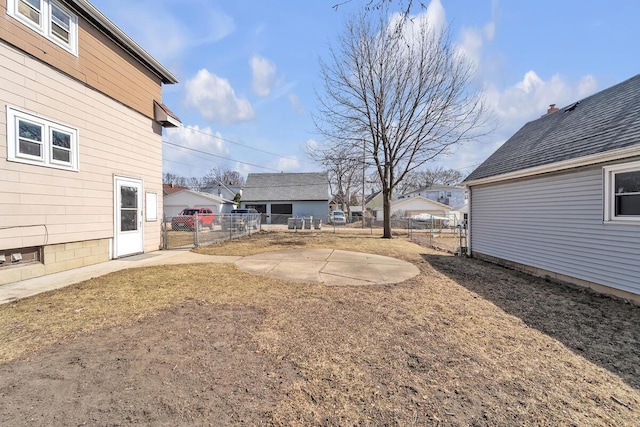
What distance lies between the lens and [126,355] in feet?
9.57

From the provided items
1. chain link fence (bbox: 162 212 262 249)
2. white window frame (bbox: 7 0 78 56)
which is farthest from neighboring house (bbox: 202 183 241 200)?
white window frame (bbox: 7 0 78 56)

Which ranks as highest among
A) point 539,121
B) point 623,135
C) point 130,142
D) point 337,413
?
point 539,121

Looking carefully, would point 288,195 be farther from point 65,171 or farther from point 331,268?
point 65,171

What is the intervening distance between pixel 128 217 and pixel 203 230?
702 cm

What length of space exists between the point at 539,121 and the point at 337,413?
12781 millimetres

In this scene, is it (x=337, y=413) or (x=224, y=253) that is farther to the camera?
(x=224, y=253)

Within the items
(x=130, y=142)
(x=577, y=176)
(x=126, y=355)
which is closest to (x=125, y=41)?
(x=130, y=142)

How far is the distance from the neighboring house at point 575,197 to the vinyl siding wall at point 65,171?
1109cm

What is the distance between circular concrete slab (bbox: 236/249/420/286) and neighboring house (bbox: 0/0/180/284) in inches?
144

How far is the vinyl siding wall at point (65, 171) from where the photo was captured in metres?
5.41

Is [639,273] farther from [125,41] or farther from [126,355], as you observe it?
[125,41]

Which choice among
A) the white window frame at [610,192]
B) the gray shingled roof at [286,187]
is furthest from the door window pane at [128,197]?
the gray shingled roof at [286,187]

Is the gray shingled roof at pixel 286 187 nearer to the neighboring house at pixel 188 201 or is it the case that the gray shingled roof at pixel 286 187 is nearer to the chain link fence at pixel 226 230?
the neighboring house at pixel 188 201

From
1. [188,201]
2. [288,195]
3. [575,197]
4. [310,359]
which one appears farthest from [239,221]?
[188,201]
